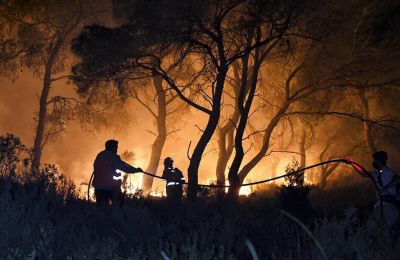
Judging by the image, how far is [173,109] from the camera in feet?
101

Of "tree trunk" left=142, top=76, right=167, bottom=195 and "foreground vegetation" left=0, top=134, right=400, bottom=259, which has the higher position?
"tree trunk" left=142, top=76, right=167, bottom=195

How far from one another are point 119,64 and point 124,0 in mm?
3694

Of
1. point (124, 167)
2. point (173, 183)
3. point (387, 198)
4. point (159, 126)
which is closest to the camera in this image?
point (387, 198)

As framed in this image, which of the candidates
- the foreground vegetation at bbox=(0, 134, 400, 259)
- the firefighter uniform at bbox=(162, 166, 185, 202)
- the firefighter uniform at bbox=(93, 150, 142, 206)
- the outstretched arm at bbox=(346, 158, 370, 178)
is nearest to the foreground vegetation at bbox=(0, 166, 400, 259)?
the foreground vegetation at bbox=(0, 134, 400, 259)

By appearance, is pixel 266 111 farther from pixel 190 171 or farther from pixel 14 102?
pixel 14 102

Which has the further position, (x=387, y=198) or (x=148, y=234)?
(x=387, y=198)

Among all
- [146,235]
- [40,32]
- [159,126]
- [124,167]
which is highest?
[40,32]

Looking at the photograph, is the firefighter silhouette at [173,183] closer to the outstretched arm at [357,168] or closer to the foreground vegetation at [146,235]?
the foreground vegetation at [146,235]

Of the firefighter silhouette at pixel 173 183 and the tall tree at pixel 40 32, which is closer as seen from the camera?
the firefighter silhouette at pixel 173 183

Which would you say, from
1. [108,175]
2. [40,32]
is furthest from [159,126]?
[108,175]

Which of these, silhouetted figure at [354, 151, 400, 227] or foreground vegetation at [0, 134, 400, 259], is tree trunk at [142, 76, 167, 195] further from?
silhouetted figure at [354, 151, 400, 227]

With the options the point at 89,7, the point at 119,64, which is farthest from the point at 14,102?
the point at 119,64

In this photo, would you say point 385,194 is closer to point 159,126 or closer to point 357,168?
point 357,168

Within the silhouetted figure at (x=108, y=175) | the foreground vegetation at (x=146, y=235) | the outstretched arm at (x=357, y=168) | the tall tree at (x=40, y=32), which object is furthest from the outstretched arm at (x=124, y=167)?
the tall tree at (x=40, y=32)
